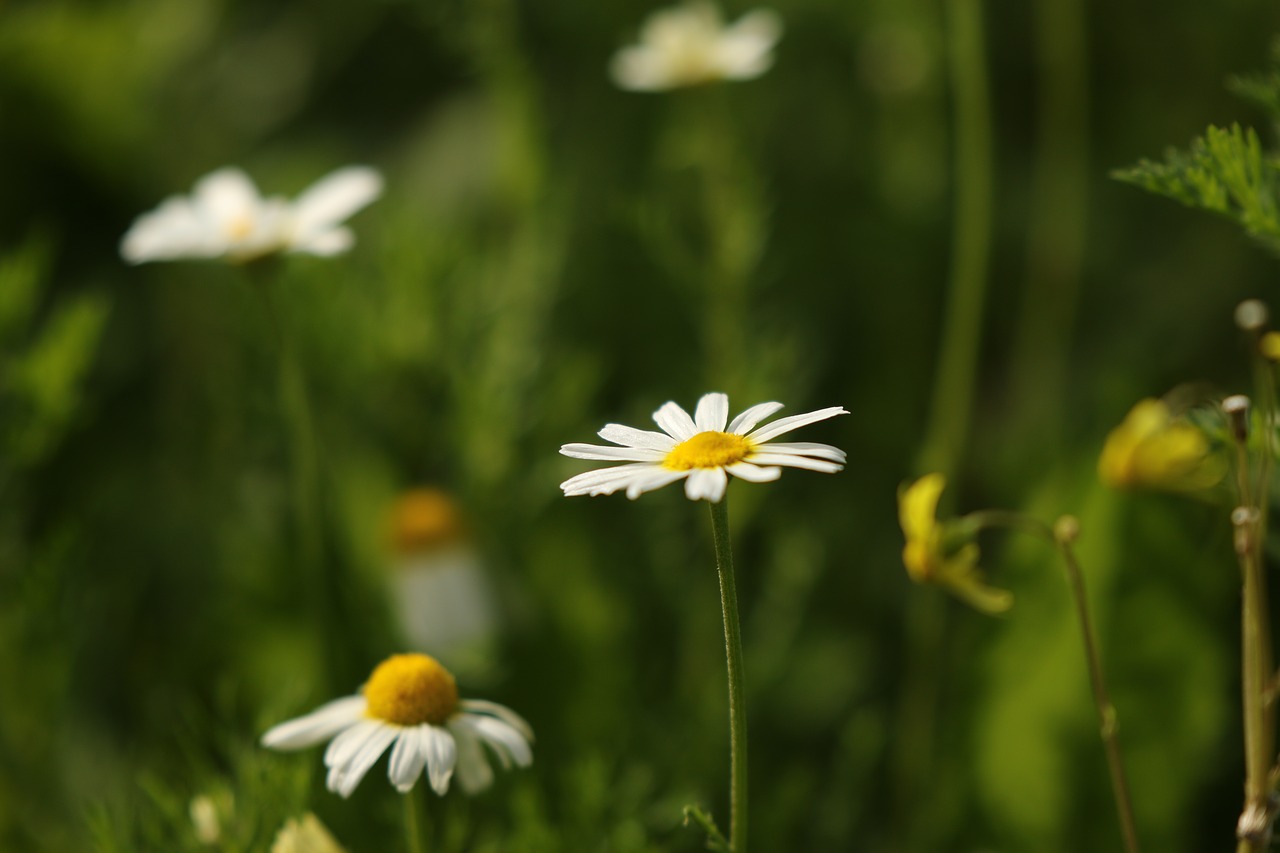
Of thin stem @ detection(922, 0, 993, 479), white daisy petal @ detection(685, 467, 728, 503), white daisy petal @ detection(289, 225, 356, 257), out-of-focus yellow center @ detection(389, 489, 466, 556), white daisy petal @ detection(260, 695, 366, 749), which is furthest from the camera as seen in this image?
out-of-focus yellow center @ detection(389, 489, 466, 556)

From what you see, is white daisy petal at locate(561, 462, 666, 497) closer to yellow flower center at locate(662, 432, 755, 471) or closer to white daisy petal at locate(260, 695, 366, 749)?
yellow flower center at locate(662, 432, 755, 471)

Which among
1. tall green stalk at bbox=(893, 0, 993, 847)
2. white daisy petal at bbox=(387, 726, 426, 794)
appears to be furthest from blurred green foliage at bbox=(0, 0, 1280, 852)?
white daisy petal at bbox=(387, 726, 426, 794)

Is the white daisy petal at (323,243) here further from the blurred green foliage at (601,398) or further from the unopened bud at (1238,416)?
the unopened bud at (1238,416)

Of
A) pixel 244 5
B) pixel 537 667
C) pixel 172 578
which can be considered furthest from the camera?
pixel 244 5

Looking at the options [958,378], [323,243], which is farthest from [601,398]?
[323,243]

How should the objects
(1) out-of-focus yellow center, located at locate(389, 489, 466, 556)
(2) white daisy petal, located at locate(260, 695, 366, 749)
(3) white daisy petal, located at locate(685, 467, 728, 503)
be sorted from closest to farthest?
(3) white daisy petal, located at locate(685, 467, 728, 503) < (2) white daisy petal, located at locate(260, 695, 366, 749) < (1) out-of-focus yellow center, located at locate(389, 489, 466, 556)

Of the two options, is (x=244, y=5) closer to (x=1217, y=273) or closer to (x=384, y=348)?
(x=384, y=348)

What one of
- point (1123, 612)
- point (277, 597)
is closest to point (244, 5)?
point (277, 597)
